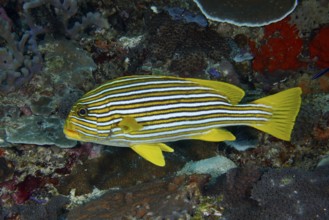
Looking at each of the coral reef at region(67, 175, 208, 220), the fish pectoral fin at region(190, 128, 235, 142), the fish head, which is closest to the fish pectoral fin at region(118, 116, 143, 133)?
the fish head

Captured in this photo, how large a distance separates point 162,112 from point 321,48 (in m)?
2.91

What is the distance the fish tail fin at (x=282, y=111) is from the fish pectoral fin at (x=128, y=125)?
1.31 metres

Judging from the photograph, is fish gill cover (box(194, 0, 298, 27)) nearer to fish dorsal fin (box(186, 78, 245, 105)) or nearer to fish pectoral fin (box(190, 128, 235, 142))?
fish dorsal fin (box(186, 78, 245, 105))

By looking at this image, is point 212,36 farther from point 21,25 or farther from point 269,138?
point 21,25

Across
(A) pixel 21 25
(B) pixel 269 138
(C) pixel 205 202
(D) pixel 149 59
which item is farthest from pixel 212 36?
(A) pixel 21 25

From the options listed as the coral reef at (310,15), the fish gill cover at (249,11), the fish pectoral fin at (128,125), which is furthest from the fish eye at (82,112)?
the coral reef at (310,15)

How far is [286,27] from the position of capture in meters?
5.03

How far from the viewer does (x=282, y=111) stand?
12.0ft

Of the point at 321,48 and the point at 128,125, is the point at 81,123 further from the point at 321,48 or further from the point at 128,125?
the point at 321,48

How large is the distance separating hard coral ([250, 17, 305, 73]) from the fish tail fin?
62.3 inches

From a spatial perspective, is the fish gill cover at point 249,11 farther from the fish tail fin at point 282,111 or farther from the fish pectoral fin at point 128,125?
the fish pectoral fin at point 128,125

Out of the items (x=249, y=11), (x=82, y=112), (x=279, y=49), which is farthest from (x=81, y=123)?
(x=279, y=49)

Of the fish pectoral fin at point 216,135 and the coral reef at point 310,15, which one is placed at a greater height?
the coral reef at point 310,15

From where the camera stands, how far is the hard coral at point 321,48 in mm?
4961
